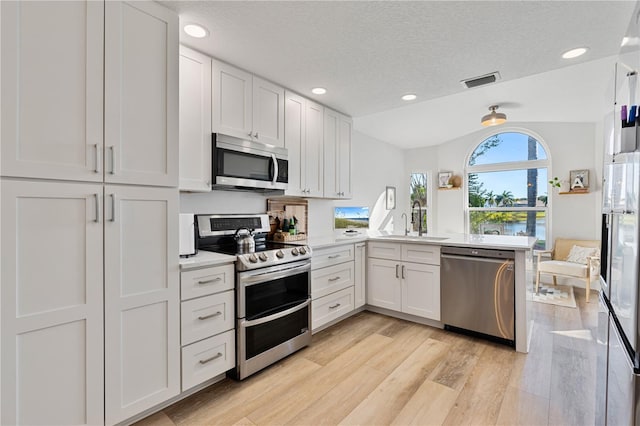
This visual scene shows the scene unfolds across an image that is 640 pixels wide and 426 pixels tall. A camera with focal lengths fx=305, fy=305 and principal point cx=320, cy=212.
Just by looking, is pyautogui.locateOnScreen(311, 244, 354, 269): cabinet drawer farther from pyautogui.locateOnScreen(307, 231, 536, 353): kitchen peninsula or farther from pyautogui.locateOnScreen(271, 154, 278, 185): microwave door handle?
pyautogui.locateOnScreen(271, 154, 278, 185): microwave door handle

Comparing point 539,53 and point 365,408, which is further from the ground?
point 539,53

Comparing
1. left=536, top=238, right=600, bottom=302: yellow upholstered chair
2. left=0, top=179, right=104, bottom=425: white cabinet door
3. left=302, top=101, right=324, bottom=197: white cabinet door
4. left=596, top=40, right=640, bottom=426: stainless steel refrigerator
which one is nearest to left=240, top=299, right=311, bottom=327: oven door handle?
left=0, top=179, right=104, bottom=425: white cabinet door

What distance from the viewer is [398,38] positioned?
6.88 feet

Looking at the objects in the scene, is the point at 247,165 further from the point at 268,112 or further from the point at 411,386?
the point at 411,386

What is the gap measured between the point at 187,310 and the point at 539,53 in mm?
3070

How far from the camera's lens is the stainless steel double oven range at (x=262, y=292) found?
2.15 metres

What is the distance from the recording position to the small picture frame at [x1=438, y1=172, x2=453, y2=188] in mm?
6211

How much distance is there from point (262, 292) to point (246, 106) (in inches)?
60.8

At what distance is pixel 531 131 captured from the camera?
213 inches

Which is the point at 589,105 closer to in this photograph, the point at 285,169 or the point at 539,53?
the point at 539,53

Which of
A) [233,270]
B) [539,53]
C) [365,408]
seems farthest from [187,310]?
[539,53]

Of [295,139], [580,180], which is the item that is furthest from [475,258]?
[580,180]

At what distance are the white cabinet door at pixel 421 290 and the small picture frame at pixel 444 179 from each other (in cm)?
355

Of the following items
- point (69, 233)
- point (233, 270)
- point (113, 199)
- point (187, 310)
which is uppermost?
point (113, 199)
